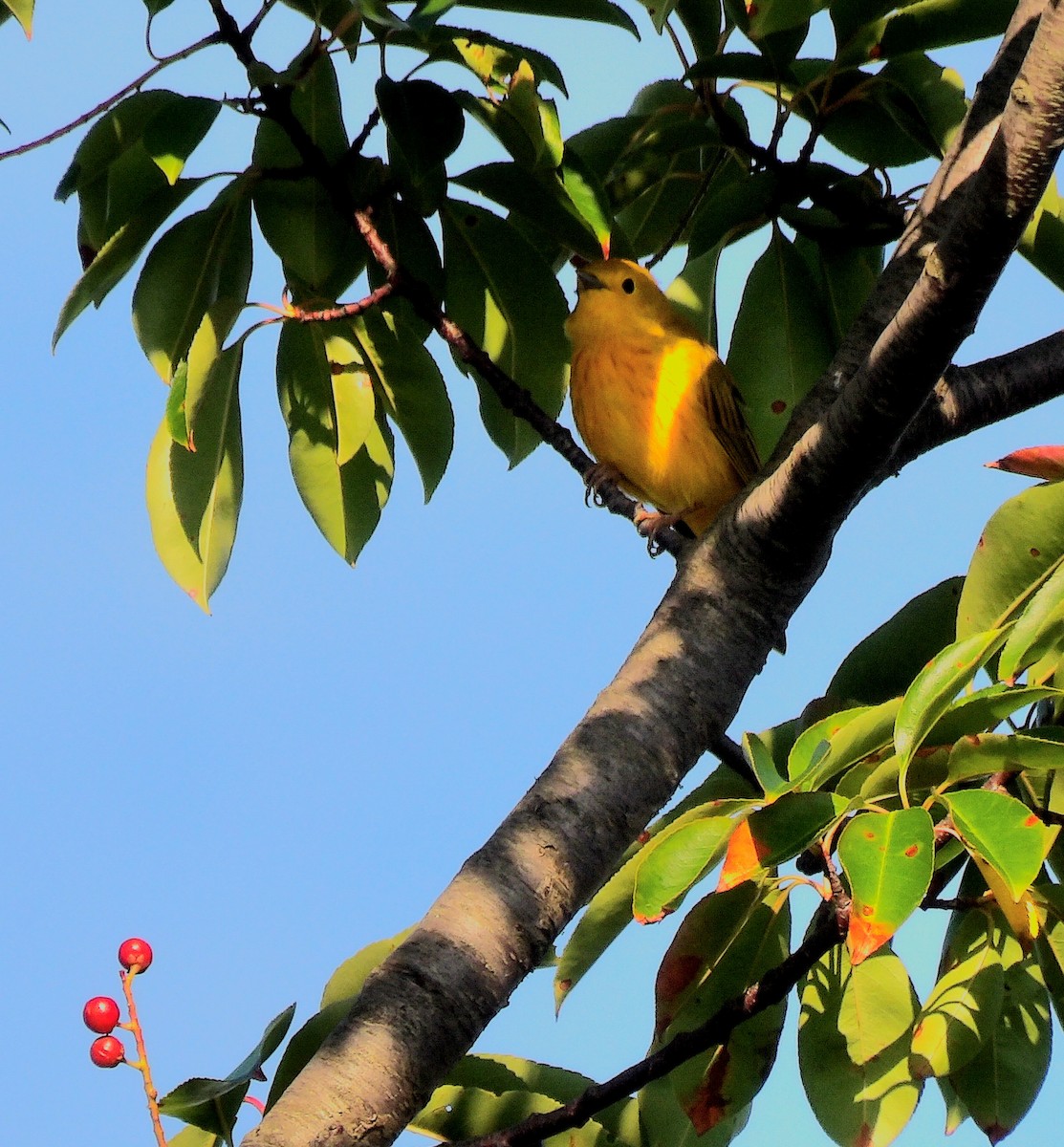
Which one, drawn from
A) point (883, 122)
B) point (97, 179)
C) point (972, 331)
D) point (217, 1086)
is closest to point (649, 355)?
point (883, 122)

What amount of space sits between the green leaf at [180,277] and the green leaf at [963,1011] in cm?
230

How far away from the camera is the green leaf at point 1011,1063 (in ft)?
7.84

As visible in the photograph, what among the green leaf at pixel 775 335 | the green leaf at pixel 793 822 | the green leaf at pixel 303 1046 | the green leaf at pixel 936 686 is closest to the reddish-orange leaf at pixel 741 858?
the green leaf at pixel 793 822

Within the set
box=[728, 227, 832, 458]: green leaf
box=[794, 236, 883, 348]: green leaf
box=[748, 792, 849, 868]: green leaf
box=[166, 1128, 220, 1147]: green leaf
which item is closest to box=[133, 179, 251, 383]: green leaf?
box=[728, 227, 832, 458]: green leaf

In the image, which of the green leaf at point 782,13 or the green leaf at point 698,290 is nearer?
the green leaf at point 782,13

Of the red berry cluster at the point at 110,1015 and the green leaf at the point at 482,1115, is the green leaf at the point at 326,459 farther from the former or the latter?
the red berry cluster at the point at 110,1015

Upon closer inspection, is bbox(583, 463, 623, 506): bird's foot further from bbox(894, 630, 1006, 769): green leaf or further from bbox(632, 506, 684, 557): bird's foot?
bbox(894, 630, 1006, 769): green leaf

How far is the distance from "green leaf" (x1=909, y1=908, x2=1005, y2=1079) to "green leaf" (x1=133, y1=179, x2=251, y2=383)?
230 centimetres

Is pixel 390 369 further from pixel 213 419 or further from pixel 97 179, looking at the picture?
pixel 97 179

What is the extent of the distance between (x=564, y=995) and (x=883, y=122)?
2454 millimetres

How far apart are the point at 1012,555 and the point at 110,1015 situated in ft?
5.03

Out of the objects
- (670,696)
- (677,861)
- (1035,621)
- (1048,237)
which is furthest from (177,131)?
(1048,237)

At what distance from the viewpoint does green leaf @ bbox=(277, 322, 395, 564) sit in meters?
3.71

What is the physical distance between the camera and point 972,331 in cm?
228
